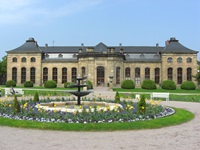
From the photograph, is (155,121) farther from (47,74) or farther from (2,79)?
(2,79)

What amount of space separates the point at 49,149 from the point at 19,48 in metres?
51.0

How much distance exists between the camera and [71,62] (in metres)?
53.2

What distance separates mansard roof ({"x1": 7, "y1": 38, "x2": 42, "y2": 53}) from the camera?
53.1 meters

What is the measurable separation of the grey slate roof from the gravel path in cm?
4399

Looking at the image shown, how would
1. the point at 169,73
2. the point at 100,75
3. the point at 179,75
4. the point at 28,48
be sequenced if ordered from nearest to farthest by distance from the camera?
the point at 100,75, the point at 179,75, the point at 169,73, the point at 28,48

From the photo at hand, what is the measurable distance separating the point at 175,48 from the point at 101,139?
48.4 m

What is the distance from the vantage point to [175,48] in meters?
53.2

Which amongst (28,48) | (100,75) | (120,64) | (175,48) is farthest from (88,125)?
(28,48)

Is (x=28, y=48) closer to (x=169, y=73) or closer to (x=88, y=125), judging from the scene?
(x=169, y=73)

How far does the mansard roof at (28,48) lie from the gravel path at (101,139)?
45.3 metres

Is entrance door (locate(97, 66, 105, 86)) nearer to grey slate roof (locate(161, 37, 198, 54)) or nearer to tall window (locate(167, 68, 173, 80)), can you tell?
grey slate roof (locate(161, 37, 198, 54))

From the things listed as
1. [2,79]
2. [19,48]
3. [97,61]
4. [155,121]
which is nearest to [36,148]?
[155,121]

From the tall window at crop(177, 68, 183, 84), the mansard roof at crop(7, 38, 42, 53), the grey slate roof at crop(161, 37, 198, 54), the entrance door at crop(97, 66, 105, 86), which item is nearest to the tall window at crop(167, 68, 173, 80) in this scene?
the tall window at crop(177, 68, 183, 84)

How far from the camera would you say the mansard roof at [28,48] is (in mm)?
53125
